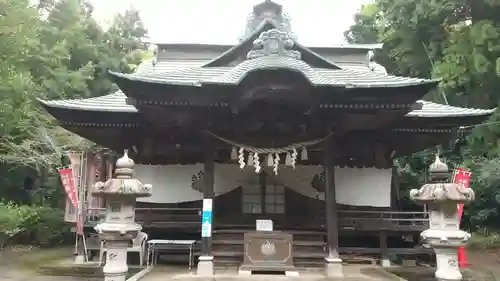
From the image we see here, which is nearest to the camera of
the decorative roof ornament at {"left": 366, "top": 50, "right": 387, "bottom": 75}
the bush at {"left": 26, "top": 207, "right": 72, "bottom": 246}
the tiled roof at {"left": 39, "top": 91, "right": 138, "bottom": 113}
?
the tiled roof at {"left": 39, "top": 91, "right": 138, "bottom": 113}

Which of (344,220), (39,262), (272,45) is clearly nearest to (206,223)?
(344,220)

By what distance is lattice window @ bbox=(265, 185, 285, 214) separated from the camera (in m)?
10.6

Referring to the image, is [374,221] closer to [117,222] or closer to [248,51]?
[248,51]

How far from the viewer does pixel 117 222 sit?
21.6ft

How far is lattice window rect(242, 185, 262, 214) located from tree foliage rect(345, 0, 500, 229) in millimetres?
9040

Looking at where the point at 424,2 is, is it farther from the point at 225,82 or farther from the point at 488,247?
the point at 225,82

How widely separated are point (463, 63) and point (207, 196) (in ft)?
40.0

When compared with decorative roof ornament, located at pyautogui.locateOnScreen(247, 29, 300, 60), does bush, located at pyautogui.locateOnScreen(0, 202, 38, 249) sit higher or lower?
lower

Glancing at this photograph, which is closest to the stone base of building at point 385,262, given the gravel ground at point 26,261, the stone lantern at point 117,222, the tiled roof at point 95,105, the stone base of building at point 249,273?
the stone base of building at point 249,273

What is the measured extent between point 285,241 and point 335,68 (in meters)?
Result: 4.48

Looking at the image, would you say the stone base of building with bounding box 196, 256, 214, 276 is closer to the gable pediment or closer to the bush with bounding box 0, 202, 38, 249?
the gable pediment

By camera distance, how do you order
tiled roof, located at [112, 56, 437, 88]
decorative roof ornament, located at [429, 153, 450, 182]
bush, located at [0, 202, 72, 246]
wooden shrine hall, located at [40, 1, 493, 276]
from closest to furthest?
decorative roof ornament, located at [429, 153, 450, 182]
tiled roof, located at [112, 56, 437, 88]
wooden shrine hall, located at [40, 1, 493, 276]
bush, located at [0, 202, 72, 246]

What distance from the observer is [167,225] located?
10086 mm

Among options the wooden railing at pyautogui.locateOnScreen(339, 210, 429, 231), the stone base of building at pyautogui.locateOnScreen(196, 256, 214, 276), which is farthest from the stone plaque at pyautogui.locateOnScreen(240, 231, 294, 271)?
the wooden railing at pyautogui.locateOnScreen(339, 210, 429, 231)
